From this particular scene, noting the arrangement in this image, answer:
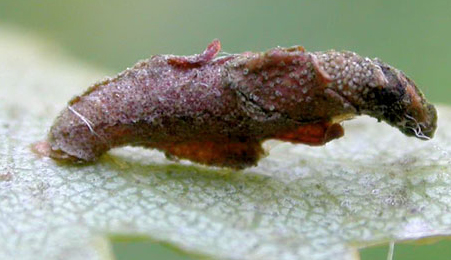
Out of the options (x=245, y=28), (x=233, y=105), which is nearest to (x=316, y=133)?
(x=233, y=105)

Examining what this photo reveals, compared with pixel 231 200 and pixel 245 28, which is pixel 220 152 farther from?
pixel 245 28

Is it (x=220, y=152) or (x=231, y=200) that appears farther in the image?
(x=220, y=152)

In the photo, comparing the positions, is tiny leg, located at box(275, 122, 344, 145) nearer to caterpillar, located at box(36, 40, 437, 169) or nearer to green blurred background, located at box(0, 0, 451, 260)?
caterpillar, located at box(36, 40, 437, 169)

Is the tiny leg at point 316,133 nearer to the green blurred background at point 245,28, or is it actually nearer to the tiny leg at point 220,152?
the tiny leg at point 220,152

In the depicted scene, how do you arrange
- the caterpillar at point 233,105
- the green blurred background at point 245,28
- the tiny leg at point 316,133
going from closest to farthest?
the caterpillar at point 233,105 → the tiny leg at point 316,133 → the green blurred background at point 245,28

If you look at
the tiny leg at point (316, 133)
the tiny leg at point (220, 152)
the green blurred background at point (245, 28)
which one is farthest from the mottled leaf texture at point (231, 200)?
the green blurred background at point (245, 28)

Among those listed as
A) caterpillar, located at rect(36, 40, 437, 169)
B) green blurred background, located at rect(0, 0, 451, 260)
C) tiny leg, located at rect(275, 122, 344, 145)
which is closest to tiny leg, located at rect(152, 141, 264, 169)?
caterpillar, located at rect(36, 40, 437, 169)

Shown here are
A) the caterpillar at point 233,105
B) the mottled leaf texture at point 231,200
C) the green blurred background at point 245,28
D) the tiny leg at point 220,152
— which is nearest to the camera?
the mottled leaf texture at point 231,200
